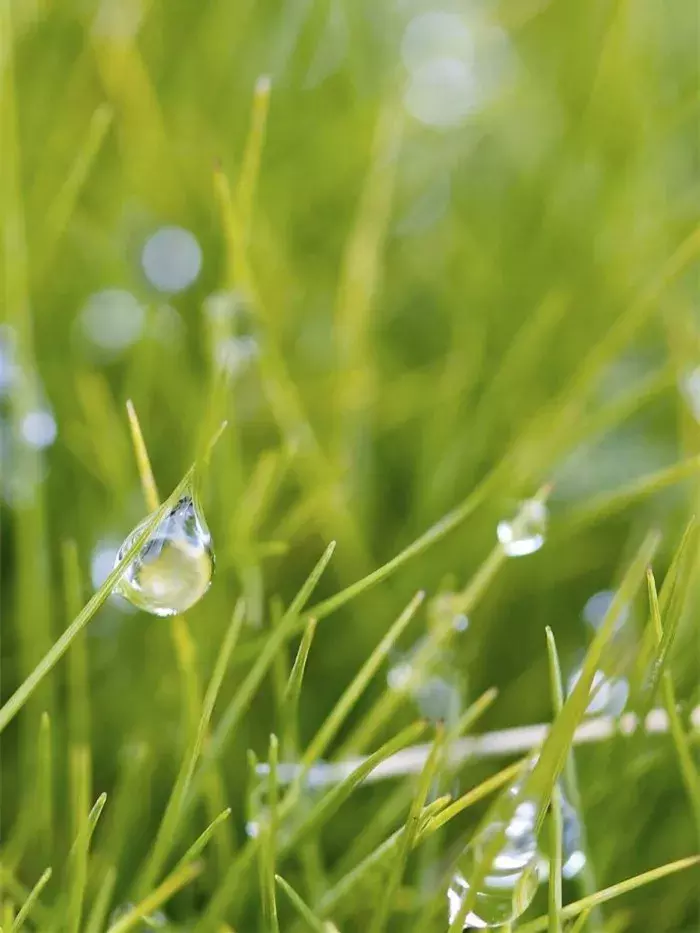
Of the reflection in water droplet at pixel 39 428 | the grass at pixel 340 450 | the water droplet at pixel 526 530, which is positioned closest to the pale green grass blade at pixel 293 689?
the grass at pixel 340 450

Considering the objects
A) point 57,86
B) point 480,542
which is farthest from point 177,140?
point 480,542

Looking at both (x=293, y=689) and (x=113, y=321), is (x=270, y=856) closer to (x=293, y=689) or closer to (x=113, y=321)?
(x=293, y=689)

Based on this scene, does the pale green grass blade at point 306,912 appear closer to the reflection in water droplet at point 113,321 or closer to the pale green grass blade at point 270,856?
the pale green grass blade at point 270,856

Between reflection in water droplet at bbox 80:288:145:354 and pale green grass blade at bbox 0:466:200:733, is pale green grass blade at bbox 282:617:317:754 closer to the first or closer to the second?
pale green grass blade at bbox 0:466:200:733

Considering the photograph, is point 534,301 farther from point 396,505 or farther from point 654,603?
point 654,603

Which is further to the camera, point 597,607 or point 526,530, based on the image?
point 597,607

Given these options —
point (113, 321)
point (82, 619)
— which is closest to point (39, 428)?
point (113, 321)
